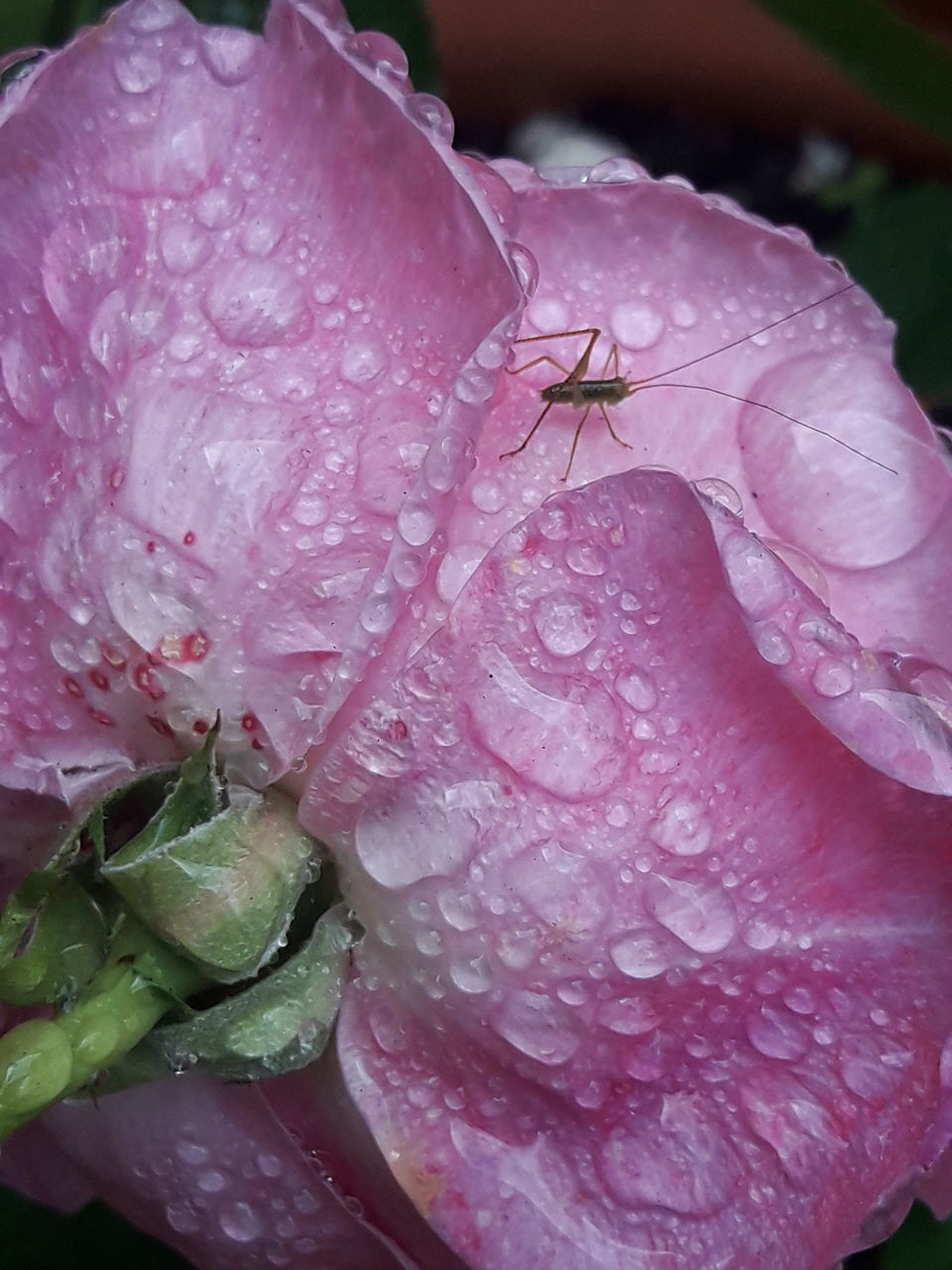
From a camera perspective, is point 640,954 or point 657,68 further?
point 657,68

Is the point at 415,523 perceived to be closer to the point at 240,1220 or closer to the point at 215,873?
the point at 215,873

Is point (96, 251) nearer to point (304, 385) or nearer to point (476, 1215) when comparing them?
point (304, 385)

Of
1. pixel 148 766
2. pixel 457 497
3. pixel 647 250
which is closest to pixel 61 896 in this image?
pixel 148 766

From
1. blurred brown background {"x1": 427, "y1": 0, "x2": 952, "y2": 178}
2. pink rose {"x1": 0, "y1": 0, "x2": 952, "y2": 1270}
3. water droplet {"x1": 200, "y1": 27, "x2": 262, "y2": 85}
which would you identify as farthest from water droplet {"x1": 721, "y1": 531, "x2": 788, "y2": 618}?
blurred brown background {"x1": 427, "y1": 0, "x2": 952, "y2": 178}

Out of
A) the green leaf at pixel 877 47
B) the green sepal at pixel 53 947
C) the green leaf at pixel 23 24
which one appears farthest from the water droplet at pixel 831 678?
the green leaf at pixel 877 47

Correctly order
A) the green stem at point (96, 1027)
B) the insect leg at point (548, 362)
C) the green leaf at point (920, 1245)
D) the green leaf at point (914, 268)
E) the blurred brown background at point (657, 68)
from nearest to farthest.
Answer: the green stem at point (96, 1027)
the insect leg at point (548, 362)
the green leaf at point (920, 1245)
the green leaf at point (914, 268)
the blurred brown background at point (657, 68)

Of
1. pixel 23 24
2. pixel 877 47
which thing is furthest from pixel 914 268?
pixel 23 24

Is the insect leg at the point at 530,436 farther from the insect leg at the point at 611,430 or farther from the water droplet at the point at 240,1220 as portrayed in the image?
the water droplet at the point at 240,1220
